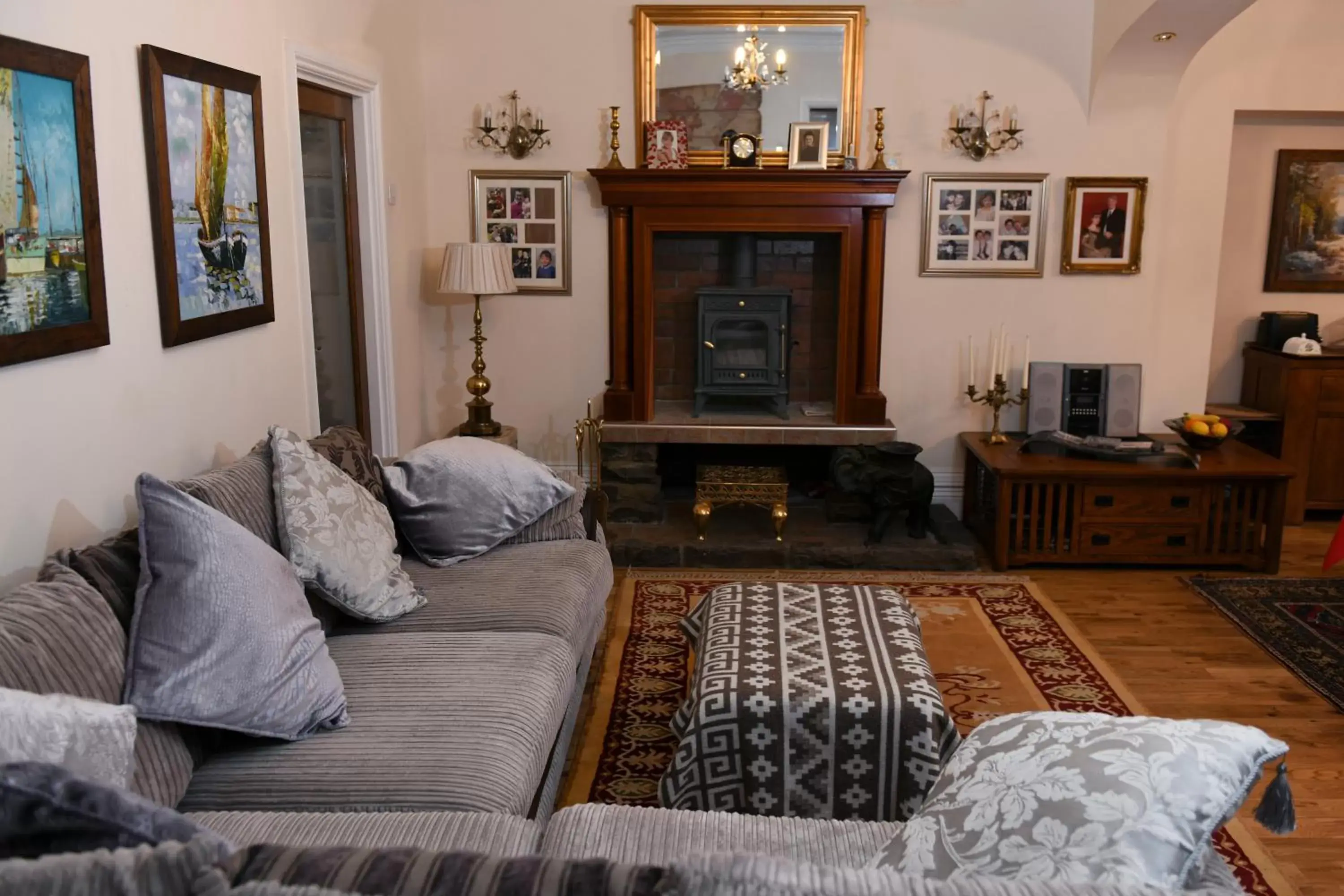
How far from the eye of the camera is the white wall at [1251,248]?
5.36 m

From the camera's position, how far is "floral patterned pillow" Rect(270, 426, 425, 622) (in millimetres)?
2461

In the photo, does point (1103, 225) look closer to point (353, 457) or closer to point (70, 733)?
point (353, 457)

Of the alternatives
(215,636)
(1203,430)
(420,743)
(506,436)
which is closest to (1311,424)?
(1203,430)

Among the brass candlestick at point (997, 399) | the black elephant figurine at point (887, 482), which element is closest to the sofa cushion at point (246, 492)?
the black elephant figurine at point (887, 482)

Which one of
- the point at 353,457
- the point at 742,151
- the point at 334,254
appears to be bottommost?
the point at 353,457

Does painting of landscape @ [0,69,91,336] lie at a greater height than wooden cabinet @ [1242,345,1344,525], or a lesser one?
greater

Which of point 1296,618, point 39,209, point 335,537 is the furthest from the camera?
point 1296,618

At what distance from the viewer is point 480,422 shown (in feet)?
15.5

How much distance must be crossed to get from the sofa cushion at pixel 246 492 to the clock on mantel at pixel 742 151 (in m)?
2.82

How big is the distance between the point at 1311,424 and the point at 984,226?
1.83 m

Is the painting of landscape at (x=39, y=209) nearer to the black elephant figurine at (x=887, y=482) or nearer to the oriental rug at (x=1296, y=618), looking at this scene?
the black elephant figurine at (x=887, y=482)

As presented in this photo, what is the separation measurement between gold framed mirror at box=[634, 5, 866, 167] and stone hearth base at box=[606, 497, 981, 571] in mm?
1656

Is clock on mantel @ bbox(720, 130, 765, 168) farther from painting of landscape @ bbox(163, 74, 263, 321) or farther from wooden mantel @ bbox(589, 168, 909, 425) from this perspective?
painting of landscape @ bbox(163, 74, 263, 321)

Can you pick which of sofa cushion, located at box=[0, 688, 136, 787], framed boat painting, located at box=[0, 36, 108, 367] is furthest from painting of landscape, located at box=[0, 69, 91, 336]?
sofa cushion, located at box=[0, 688, 136, 787]
